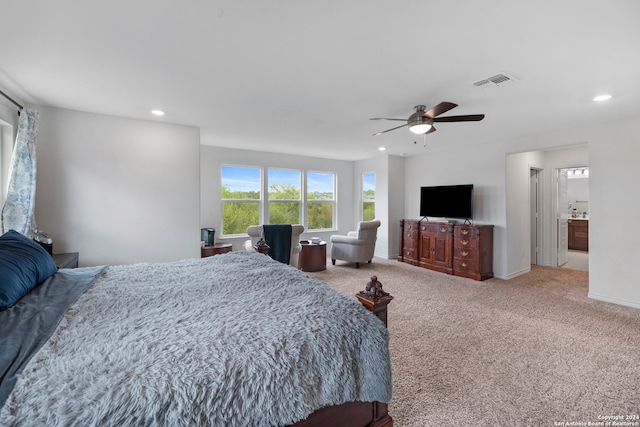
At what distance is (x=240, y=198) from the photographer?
6.07m

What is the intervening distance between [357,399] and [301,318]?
43 cm

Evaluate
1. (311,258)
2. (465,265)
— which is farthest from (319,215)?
(465,265)

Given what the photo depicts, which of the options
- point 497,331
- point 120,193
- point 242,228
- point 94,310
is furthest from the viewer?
point 242,228

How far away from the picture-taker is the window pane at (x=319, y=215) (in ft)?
22.7

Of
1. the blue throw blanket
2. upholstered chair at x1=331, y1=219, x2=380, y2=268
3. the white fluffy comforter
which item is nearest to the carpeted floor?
the white fluffy comforter

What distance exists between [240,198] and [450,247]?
4309mm

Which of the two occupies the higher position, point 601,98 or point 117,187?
point 601,98

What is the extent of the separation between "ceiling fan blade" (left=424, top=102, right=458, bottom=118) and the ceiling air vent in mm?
281

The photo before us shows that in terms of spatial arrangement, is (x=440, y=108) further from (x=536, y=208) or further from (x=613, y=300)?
(x=536, y=208)

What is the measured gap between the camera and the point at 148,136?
374cm

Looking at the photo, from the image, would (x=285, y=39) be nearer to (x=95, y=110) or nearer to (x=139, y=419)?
(x=139, y=419)

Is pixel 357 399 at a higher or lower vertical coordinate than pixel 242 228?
lower

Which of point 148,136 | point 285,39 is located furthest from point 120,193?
point 285,39

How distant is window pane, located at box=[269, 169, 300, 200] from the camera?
6402mm
